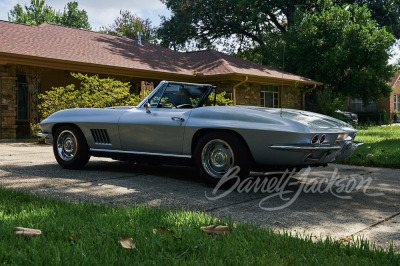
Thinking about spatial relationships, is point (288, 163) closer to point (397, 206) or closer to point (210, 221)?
point (397, 206)

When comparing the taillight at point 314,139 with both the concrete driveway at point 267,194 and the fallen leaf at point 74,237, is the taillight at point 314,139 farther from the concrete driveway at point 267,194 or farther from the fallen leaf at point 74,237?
the fallen leaf at point 74,237

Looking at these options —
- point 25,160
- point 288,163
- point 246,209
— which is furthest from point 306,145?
point 25,160

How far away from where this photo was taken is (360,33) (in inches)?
994

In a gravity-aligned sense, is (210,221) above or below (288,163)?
below

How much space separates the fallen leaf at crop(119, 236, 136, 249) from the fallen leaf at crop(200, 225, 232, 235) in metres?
0.56

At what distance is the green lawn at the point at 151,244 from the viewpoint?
2550 millimetres

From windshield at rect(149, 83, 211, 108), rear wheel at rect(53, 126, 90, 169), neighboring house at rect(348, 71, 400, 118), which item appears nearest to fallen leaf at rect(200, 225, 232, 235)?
windshield at rect(149, 83, 211, 108)

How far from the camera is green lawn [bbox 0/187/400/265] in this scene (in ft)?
8.37

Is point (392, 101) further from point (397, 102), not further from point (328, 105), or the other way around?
point (328, 105)

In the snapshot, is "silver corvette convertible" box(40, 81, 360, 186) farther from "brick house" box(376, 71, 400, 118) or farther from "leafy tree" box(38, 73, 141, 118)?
"brick house" box(376, 71, 400, 118)

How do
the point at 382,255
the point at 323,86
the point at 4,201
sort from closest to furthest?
the point at 382,255
the point at 4,201
the point at 323,86

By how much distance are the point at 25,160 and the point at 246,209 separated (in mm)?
5109

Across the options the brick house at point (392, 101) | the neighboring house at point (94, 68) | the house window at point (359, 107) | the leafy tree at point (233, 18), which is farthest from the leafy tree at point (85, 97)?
the house window at point (359, 107)

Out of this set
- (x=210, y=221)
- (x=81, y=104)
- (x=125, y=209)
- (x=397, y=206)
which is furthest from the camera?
(x=81, y=104)
